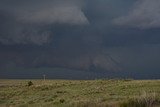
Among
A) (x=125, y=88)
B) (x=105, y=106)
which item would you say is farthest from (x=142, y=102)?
(x=125, y=88)

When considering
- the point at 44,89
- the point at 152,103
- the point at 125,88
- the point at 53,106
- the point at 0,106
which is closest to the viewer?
the point at 152,103

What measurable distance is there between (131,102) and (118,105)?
1.03 meters

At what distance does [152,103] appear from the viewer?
3141 centimetres

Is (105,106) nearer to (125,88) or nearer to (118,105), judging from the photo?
(118,105)

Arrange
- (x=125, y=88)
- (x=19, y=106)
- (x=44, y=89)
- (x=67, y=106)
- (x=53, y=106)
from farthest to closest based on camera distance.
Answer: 1. (x=44, y=89)
2. (x=125, y=88)
3. (x=19, y=106)
4. (x=53, y=106)
5. (x=67, y=106)

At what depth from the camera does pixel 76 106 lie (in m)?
33.2

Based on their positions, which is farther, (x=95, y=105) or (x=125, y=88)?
(x=125, y=88)

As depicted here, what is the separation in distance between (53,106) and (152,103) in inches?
419

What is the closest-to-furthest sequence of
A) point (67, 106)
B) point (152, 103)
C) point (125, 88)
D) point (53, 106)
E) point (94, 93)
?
1. point (152, 103)
2. point (67, 106)
3. point (53, 106)
4. point (94, 93)
5. point (125, 88)

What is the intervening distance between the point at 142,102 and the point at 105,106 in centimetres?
276

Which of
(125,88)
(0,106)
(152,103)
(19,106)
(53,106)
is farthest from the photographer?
(125,88)

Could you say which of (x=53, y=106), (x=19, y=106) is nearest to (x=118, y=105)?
(x=53, y=106)

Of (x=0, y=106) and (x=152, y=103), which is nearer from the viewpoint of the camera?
(x=152, y=103)

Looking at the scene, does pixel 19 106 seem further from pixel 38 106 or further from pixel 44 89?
pixel 44 89
